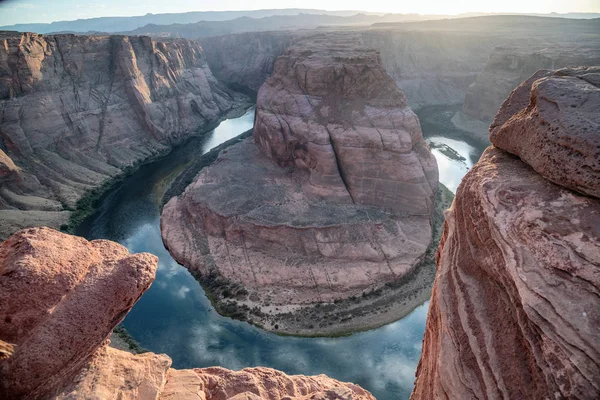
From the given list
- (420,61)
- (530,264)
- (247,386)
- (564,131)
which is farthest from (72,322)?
(420,61)

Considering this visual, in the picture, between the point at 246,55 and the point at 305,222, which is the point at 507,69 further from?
the point at 246,55

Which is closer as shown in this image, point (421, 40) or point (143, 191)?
point (143, 191)

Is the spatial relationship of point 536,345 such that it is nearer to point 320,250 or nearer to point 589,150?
point 589,150

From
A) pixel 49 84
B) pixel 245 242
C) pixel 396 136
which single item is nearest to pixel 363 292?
pixel 245 242

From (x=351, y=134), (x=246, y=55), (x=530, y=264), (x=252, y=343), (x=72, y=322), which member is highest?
(x=530, y=264)

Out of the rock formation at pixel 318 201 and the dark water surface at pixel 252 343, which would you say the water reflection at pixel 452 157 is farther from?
the dark water surface at pixel 252 343

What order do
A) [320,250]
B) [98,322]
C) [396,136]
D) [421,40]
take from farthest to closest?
1. [421,40]
2. [396,136]
3. [320,250]
4. [98,322]
